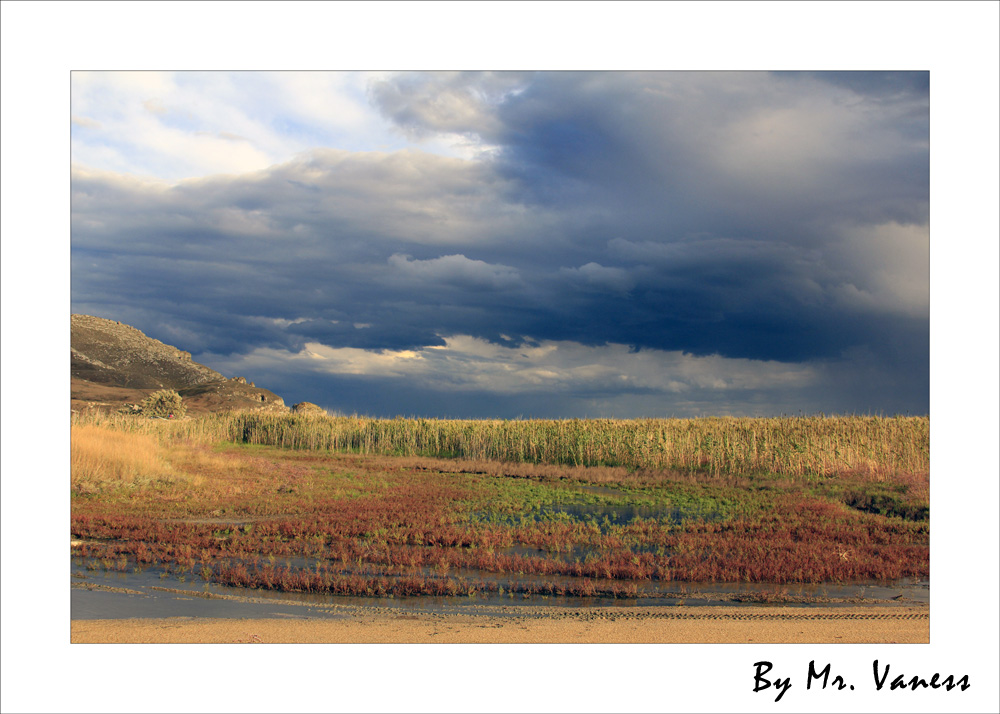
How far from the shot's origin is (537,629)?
25.1 ft

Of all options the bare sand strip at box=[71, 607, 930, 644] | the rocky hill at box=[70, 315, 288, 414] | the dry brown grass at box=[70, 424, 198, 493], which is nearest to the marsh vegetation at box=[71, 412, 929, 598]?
the dry brown grass at box=[70, 424, 198, 493]

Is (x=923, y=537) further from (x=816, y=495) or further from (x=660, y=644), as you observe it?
(x=660, y=644)

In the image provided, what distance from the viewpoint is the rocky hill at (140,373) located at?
52438 mm

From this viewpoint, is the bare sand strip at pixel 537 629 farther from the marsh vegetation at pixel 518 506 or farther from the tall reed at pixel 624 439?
the tall reed at pixel 624 439

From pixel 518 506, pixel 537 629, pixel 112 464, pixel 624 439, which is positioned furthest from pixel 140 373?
pixel 537 629

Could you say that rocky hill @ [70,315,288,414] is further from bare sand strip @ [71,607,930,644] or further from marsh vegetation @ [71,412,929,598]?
bare sand strip @ [71,607,930,644]

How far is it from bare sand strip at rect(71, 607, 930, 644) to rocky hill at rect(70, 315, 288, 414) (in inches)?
1861

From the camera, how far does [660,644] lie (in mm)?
6660

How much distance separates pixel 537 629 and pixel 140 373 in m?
61.3

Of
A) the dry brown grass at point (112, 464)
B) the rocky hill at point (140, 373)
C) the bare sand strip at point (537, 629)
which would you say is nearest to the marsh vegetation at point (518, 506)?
the dry brown grass at point (112, 464)

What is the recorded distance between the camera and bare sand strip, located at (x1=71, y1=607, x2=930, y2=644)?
720cm

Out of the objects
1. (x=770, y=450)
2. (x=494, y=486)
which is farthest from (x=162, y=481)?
(x=770, y=450)

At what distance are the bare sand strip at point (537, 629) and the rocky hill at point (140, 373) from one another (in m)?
47.3

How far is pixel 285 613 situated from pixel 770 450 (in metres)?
25.0
